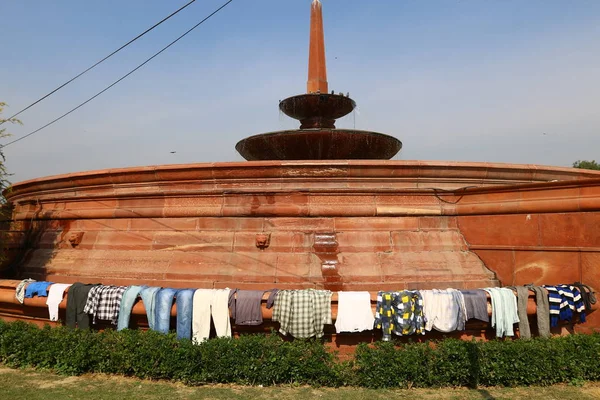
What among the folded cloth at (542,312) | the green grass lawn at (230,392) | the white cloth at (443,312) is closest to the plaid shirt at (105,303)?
the green grass lawn at (230,392)

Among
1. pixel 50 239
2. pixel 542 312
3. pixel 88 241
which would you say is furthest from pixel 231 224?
pixel 542 312

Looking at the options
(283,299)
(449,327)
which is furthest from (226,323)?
(449,327)

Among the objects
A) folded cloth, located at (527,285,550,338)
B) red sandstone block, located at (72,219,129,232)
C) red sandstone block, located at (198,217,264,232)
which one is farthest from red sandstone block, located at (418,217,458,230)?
red sandstone block, located at (72,219,129,232)

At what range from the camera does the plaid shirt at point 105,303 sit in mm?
5500

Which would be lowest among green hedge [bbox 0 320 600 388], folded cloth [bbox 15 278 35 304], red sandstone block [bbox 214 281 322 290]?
Answer: green hedge [bbox 0 320 600 388]

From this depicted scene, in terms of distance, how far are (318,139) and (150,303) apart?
5.95 m

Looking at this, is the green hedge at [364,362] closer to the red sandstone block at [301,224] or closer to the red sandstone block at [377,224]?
the red sandstone block at [301,224]

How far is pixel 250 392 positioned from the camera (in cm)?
456

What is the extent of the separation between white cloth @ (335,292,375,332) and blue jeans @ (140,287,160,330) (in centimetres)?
229

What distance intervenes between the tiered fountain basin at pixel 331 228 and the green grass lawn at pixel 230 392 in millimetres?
1471

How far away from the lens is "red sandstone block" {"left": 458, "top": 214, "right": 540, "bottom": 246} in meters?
Result: 6.21

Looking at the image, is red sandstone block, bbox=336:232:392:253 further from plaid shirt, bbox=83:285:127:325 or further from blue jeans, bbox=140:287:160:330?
plaid shirt, bbox=83:285:127:325

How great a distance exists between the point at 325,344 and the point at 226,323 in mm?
1224

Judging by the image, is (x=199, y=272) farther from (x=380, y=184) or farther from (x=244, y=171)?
(x=380, y=184)
